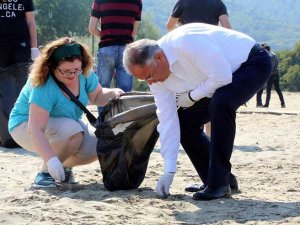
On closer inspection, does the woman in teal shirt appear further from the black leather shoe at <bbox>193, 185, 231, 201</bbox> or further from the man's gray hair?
the black leather shoe at <bbox>193, 185, 231, 201</bbox>

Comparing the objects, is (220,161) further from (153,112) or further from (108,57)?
(108,57)

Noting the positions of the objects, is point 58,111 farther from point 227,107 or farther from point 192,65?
point 227,107

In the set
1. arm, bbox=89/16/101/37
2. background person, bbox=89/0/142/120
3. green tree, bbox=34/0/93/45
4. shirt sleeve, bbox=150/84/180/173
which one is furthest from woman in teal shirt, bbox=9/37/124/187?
green tree, bbox=34/0/93/45

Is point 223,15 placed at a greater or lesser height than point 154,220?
greater

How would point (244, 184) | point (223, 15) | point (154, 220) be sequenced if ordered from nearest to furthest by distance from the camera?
point (154, 220) < point (244, 184) < point (223, 15)

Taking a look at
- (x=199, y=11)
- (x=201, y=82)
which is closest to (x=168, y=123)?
(x=201, y=82)

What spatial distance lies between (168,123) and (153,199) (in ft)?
1.51

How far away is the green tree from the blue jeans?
36.4 meters

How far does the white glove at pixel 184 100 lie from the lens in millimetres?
4363

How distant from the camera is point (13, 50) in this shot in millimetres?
7051

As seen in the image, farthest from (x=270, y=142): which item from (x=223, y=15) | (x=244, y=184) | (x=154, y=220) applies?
(x=154, y=220)

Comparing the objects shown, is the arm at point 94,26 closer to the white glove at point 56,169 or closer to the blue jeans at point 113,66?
the blue jeans at point 113,66

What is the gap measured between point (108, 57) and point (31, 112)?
2.57 m

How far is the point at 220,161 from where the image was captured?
4.34 metres
